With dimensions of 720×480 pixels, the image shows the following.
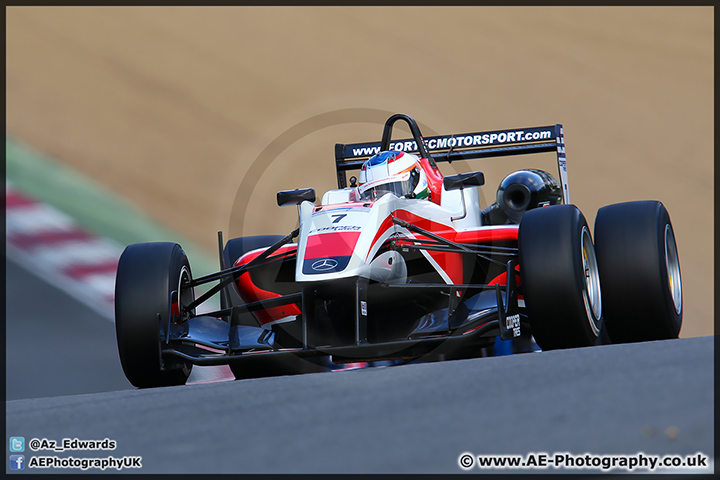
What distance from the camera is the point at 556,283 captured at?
188 inches

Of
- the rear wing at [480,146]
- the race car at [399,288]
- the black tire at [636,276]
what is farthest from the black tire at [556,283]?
the rear wing at [480,146]

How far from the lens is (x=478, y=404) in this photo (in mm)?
2768

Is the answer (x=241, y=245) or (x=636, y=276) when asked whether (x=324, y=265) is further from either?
(x=241, y=245)

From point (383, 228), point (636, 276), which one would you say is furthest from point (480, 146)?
point (636, 276)

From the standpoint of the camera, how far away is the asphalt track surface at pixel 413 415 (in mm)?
2264

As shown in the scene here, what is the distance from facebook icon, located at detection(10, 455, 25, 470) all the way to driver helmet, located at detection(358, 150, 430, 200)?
366cm

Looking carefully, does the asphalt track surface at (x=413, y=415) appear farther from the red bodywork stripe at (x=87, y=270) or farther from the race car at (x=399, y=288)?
the red bodywork stripe at (x=87, y=270)

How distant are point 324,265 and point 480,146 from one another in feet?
9.22

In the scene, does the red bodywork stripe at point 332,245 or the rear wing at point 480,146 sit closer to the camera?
the red bodywork stripe at point 332,245

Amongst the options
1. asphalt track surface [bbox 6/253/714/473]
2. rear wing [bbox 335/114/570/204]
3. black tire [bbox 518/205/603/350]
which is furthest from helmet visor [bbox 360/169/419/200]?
asphalt track surface [bbox 6/253/714/473]

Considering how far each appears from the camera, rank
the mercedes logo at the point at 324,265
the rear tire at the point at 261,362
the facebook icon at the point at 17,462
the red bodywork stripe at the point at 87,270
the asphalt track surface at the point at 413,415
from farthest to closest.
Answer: the red bodywork stripe at the point at 87,270, the rear tire at the point at 261,362, the mercedes logo at the point at 324,265, the facebook icon at the point at 17,462, the asphalt track surface at the point at 413,415

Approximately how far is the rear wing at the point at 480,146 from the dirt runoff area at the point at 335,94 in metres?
5.36

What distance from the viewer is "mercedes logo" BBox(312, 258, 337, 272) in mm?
5020

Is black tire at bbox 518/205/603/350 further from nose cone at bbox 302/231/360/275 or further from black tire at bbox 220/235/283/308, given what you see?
black tire at bbox 220/235/283/308
